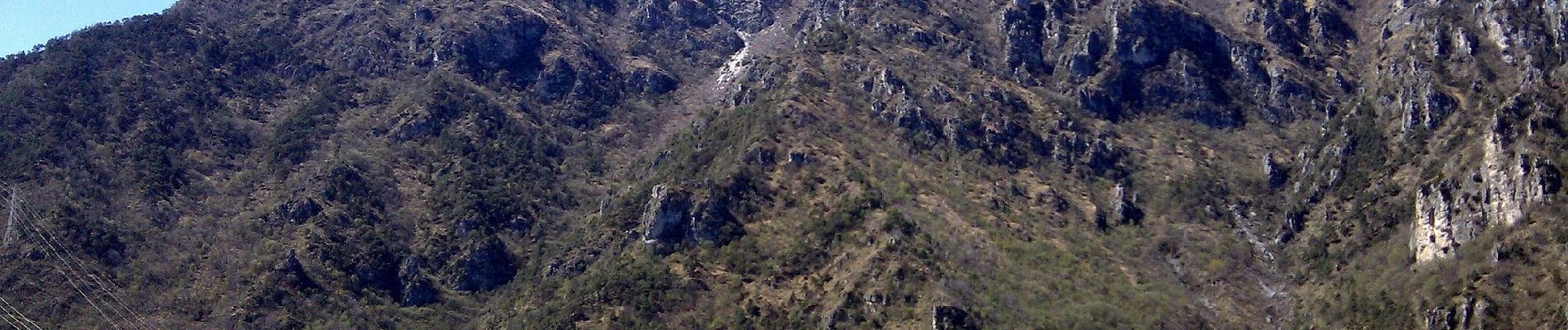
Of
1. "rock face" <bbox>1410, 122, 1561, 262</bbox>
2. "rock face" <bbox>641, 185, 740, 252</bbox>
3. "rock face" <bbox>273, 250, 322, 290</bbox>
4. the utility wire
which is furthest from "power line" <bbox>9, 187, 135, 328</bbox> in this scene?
"rock face" <bbox>1410, 122, 1561, 262</bbox>

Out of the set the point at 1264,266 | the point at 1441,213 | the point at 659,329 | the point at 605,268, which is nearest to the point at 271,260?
the point at 605,268

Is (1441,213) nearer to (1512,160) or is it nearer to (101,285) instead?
(1512,160)

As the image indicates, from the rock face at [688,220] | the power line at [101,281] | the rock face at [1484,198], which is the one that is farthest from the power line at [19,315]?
the rock face at [1484,198]

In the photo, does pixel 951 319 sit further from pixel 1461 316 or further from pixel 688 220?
pixel 1461 316

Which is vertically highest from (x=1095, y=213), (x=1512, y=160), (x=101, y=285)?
(x=1512, y=160)

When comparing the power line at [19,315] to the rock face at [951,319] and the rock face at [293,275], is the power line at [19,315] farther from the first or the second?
the rock face at [951,319]

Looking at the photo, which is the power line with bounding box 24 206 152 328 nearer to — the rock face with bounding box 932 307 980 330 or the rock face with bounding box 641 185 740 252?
the rock face with bounding box 641 185 740 252

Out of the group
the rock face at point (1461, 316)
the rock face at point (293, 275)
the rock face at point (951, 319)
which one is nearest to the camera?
the rock face at point (1461, 316)

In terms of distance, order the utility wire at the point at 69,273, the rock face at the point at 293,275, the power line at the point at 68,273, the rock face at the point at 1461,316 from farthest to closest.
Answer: the rock face at the point at 293,275, the power line at the point at 68,273, the utility wire at the point at 69,273, the rock face at the point at 1461,316
